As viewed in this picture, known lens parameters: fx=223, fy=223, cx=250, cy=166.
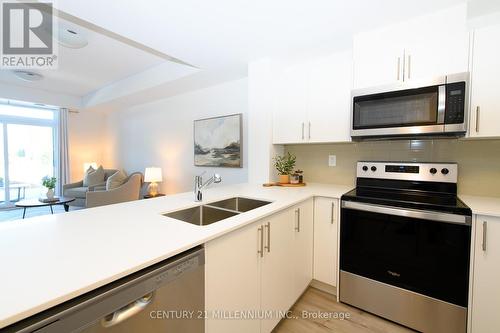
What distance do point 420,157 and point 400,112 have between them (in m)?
0.53

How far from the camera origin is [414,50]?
165 cm

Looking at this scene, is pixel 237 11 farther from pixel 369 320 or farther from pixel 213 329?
pixel 369 320

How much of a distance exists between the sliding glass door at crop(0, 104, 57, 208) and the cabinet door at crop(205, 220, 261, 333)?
539 cm

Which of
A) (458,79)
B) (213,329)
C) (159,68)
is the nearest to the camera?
(213,329)

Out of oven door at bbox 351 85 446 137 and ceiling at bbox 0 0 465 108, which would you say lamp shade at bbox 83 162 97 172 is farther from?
oven door at bbox 351 85 446 137

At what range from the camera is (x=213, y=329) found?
987 mm

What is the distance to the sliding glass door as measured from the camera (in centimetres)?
459

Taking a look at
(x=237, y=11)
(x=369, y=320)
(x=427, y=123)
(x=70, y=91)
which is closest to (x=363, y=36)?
(x=427, y=123)

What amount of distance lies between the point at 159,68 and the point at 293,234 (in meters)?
2.99

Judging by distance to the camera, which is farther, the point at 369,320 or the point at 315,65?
the point at 315,65

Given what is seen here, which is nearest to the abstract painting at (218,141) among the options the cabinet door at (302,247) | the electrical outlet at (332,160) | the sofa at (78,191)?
the electrical outlet at (332,160)

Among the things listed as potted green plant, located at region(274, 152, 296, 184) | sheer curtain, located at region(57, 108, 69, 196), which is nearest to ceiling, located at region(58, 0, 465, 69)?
potted green plant, located at region(274, 152, 296, 184)

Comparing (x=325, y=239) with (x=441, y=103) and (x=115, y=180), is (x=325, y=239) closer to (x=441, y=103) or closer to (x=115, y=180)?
(x=441, y=103)

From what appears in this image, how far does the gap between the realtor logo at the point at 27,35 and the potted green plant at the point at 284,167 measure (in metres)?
2.27
